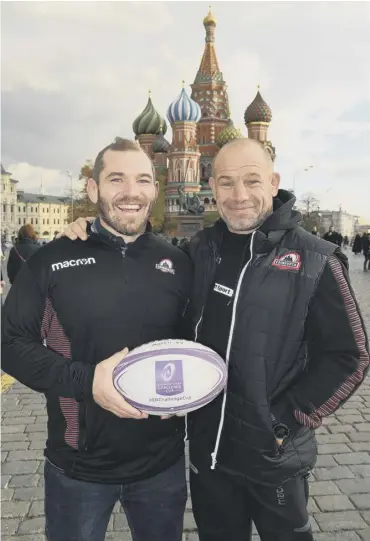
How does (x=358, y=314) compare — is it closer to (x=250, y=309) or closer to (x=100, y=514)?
(x=250, y=309)

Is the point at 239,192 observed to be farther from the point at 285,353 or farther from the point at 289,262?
the point at 285,353

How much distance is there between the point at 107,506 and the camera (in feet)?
7.73

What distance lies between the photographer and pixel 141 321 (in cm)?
235

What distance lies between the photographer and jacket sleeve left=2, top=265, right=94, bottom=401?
220cm

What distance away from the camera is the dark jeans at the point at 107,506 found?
2.28 m

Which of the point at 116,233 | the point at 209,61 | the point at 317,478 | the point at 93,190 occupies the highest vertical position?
the point at 209,61

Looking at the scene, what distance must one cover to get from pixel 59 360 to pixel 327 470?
3.03 m

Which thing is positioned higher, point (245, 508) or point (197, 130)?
point (197, 130)

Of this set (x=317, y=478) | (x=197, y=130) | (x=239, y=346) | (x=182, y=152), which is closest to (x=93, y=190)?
(x=239, y=346)

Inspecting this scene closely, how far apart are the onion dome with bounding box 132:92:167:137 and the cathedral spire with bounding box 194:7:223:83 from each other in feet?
28.8

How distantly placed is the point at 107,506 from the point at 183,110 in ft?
221

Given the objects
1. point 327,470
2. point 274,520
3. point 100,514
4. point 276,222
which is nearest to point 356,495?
point 327,470

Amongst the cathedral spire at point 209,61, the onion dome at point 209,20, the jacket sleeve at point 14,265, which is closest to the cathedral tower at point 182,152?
the cathedral spire at point 209,61

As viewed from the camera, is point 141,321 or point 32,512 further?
point 32,512
